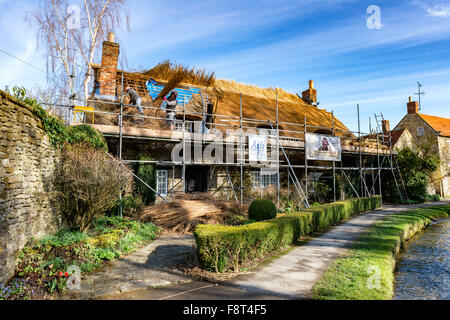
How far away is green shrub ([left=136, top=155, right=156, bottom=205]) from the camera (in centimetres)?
1081

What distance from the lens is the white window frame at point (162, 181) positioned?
12.0 meters

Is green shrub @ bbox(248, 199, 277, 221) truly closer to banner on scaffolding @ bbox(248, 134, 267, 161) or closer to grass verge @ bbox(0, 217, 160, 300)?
grass verge @ bbox(0, 217, 160, 300)

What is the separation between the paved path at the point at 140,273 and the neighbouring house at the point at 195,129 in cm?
418

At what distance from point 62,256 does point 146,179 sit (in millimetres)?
5602

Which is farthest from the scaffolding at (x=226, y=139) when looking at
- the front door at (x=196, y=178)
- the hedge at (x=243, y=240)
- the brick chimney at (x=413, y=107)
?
the brick chimney at (x=413, y=107)

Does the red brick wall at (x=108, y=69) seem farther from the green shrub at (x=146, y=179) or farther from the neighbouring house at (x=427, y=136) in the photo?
the neighbouring house at (x=427, y=136)

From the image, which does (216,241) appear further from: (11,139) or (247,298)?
(11,139)

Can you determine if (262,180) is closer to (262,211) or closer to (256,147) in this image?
(256,147)

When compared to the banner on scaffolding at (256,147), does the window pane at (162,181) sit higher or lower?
lower

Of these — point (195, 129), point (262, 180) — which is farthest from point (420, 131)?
point (195, 129)

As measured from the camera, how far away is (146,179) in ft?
35.7

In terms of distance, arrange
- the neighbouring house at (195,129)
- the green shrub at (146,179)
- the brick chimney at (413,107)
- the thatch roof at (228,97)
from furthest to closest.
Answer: the brick chimney at (413,107) < the thatch roof at (228,97) < the neighbouring house at (195,129) < the green shrub at (146,179)

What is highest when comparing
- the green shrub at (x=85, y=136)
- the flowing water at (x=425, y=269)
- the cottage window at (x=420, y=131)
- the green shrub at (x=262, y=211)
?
the cottage window at (x=420, y=131)

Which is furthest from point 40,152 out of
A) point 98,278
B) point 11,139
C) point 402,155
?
point 402,155
